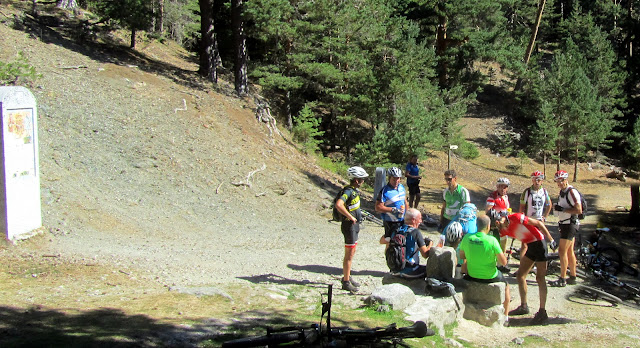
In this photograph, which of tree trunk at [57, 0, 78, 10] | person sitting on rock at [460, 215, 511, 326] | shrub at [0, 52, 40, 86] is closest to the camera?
person sitting on rock at [460, 215, 511, 326]

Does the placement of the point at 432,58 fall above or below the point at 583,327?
above

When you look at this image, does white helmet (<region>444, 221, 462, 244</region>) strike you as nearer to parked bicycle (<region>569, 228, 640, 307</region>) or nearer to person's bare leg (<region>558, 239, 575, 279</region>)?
person's bare leg (<region>558, 239, 575, 279</region>)

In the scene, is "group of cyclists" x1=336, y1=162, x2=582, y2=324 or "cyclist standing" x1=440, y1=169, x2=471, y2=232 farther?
"cyclist standing" x1=440, y1=169, x2=471, y2=232

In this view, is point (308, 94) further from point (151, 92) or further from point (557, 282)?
point (557, 282)

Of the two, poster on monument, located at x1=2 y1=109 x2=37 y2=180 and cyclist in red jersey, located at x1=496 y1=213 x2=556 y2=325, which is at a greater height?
poster on monument, located at x1=2 y1=109 x2=37 y2=180

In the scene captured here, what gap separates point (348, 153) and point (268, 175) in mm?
11302

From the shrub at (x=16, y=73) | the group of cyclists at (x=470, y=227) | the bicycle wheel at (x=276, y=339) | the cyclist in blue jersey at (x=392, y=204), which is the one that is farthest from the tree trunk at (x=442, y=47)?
the bicycle wheel at (x=276, y=339)

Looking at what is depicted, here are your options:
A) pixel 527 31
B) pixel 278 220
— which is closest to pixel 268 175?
pixel 278 220

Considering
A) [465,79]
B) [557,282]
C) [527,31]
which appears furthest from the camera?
A: [527,31]

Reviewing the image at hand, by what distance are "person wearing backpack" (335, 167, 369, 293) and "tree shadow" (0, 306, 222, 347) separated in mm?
2477

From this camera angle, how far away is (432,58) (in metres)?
29.5

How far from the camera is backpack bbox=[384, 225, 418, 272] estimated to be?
732 cm

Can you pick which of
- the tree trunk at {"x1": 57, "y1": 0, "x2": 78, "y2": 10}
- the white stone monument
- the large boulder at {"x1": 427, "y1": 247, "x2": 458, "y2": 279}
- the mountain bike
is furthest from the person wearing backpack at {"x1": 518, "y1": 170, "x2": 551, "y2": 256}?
the tree trunk at {"x1": 57, "y1": 0, "x2": 78, "y2": 10}

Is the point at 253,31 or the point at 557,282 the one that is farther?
the point at 253,31
